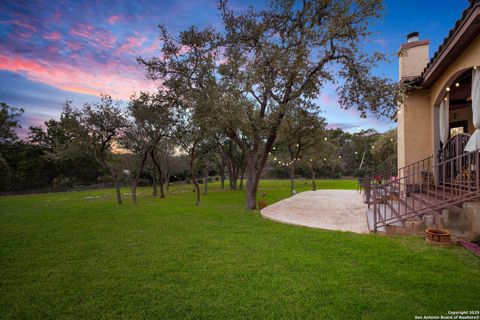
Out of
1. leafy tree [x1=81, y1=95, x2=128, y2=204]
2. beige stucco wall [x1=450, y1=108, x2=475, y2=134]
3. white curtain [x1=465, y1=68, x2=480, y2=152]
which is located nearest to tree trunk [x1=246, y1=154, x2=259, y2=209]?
white curtain [x1=465, y1=68, x2=480, y2=152]

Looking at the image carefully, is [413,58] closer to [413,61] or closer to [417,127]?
[413,61]

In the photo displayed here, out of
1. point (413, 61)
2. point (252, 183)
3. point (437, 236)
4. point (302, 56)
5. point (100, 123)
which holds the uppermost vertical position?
point (413, 61)

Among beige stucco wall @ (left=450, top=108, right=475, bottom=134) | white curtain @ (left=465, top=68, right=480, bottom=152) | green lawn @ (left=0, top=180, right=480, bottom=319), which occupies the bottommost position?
green lawn @ (left=0, top=180, right=480, bottom=319)

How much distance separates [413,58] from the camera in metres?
9.28

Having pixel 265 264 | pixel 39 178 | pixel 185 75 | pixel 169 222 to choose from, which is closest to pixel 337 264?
pixel 265 264

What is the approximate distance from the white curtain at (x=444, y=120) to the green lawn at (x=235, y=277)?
14.2 feet

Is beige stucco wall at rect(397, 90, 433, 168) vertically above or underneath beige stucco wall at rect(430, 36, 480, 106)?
underneath

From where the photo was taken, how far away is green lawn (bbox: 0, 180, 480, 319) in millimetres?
2768

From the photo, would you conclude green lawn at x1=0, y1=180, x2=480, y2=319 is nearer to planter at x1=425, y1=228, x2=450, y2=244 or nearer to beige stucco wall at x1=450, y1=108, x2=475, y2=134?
planter at x1=425, y1=228, x2=450, y2=244

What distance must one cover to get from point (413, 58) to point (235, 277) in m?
10.9

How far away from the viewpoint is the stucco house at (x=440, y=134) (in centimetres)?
513

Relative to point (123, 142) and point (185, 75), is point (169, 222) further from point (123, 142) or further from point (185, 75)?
point (123, 142)

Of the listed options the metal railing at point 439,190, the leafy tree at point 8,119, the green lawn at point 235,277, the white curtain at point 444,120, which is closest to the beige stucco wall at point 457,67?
the white curtain at point 444,120

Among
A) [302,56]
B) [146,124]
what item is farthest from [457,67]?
[146,124]
